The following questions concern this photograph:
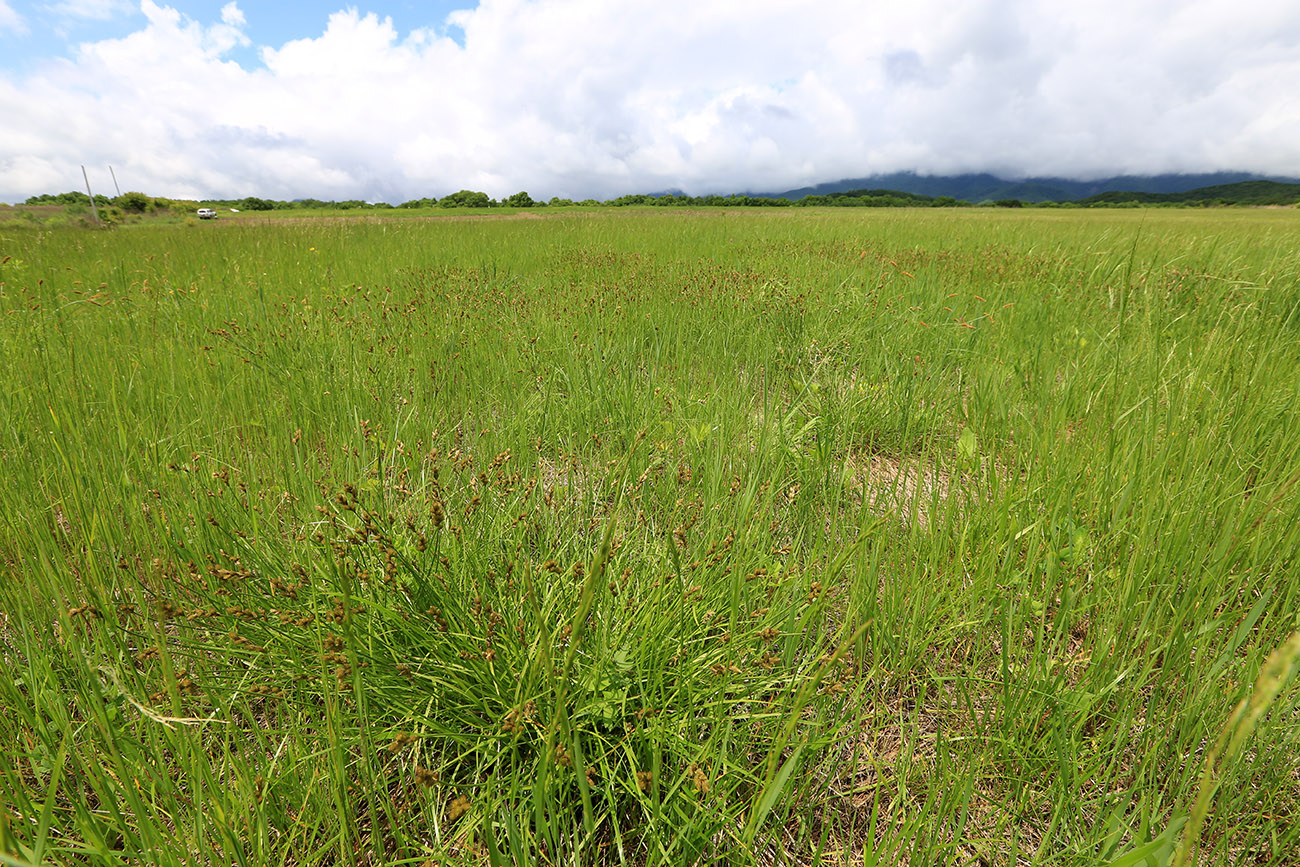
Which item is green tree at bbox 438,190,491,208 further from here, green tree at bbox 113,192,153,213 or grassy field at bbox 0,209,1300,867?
grassy field at bbox 0,209,1300,867

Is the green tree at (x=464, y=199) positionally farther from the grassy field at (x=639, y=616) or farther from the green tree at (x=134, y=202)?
the grassy field at (x=639, y=616)

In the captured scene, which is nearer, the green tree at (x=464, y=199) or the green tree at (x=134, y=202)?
the green tree at (x=134, y=202)

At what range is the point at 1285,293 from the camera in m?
4.04

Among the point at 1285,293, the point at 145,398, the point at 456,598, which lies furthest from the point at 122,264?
the point at 1285,293

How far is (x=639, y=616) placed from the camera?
130 centimetres

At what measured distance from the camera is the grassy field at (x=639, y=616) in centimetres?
105

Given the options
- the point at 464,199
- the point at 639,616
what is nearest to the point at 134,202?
the point at 464,199

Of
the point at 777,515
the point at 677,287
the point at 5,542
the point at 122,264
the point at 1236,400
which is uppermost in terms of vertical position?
the point at 122,264

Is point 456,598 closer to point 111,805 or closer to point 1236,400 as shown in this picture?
point 111,805

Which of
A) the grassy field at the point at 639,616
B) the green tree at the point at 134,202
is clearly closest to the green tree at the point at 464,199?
the green tree at the point at 134,202

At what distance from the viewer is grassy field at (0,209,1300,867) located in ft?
3.45

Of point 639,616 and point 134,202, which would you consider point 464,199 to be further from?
point 639,616

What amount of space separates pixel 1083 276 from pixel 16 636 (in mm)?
7328

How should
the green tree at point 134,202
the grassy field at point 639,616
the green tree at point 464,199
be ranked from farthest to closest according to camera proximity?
the green tree at point 464,199 < the green tree at point 134,202 < the grassy field at point 639,616
